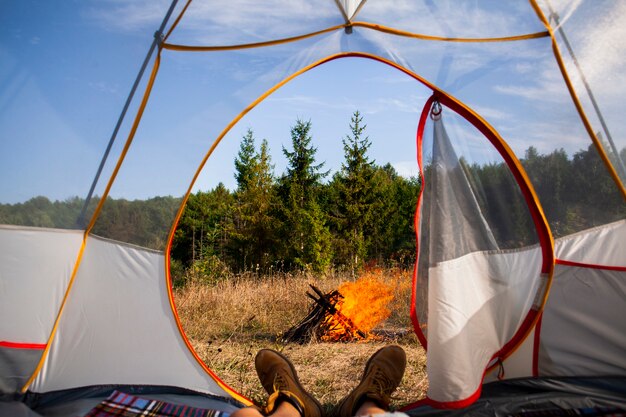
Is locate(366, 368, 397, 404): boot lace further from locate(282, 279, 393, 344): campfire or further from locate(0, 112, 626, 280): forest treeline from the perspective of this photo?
locate(0, 112, 626, 280): forest treeline

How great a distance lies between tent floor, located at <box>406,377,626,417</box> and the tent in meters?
0.01

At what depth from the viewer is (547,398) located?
264cm

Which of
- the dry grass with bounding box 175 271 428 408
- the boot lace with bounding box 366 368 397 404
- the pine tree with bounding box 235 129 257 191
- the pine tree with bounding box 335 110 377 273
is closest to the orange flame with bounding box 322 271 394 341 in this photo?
the dry grass with bounding box 175 271 428 408

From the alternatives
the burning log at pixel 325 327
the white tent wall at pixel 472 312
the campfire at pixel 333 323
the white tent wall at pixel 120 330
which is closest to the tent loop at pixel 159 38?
the white tent wall at pixel 120 330

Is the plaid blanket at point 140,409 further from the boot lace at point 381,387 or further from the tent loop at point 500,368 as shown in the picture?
the tent loop at point 500,368

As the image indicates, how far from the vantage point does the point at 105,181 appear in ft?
9.87

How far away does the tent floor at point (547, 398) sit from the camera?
2.53 metres

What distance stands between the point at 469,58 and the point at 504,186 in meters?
0.64

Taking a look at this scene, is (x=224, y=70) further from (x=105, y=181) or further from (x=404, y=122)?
(x=404, y=122)

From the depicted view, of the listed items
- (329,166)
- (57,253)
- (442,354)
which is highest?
(329,166)

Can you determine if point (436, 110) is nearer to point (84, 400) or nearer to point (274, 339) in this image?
point (84, 400)

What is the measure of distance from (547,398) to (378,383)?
2.59 feet

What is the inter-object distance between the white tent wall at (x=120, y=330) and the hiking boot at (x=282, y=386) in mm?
282

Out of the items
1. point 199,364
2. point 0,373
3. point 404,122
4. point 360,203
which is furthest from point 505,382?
point 404,122
